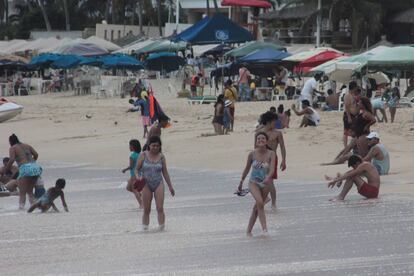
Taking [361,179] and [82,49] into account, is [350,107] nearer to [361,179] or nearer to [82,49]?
[361,179]

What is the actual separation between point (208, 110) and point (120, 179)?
11.8 metres

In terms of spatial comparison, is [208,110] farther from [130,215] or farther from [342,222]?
[342,222]

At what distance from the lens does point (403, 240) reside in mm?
9734

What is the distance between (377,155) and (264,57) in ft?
60.3

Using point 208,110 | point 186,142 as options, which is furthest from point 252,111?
point 186,142

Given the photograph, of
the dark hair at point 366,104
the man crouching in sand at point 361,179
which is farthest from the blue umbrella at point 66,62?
the man crouching in sand at point 361,179

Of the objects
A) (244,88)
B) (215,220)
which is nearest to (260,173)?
(215,220)

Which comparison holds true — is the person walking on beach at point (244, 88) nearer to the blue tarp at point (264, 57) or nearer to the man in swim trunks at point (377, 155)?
the blue tarp at point (264, 57)

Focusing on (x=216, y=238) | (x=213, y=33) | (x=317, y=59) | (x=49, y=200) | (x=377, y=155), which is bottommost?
(x=49, y=200)

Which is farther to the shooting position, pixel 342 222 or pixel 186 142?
pixel 186 142

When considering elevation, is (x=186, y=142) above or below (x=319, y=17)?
below

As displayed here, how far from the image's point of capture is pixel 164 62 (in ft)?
132

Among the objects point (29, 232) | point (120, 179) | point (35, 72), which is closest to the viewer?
point (29, 232)

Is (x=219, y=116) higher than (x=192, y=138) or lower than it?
higher
